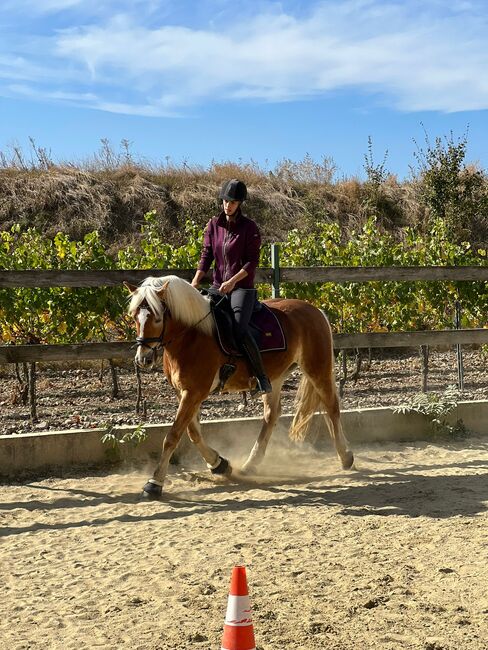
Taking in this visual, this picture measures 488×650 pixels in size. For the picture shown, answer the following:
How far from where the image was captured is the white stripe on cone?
118 inches

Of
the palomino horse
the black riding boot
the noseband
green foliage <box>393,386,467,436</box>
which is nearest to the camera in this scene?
the noseband

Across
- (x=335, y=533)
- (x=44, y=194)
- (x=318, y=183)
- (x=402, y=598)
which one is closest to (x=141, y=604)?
(x=402, y=598)

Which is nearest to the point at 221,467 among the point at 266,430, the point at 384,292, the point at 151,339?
the point at 266,430

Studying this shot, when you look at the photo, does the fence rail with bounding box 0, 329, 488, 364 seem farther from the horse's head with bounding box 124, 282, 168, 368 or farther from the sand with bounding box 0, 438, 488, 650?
the horse's head with bounding box 124, 282, 168, 368

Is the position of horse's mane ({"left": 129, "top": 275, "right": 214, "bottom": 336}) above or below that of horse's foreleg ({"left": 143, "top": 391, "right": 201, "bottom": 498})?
above

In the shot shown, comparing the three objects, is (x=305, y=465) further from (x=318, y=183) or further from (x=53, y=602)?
(x=318, y=183)

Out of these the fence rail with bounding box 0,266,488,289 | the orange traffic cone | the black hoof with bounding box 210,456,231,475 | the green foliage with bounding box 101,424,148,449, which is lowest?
the black hoof with bounding box 210,456,231,475

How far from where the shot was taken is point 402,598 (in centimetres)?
409

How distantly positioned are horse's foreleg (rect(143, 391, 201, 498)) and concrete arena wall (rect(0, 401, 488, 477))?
103 centimetres

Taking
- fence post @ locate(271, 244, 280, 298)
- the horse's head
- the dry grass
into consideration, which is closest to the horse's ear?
the horse's head

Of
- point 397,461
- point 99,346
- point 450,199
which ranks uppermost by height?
point 450,199

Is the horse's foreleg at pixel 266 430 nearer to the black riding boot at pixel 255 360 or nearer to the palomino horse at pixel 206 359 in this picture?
the palomino horse at pixel 206 359

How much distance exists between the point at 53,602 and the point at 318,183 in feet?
73.5

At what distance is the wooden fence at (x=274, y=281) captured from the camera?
23.4 feet
